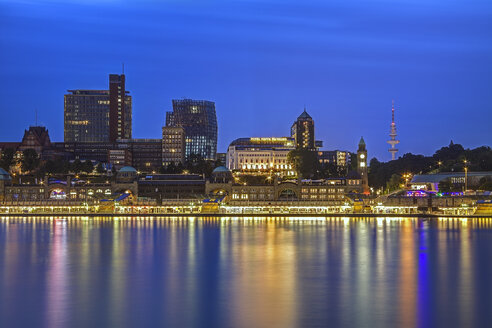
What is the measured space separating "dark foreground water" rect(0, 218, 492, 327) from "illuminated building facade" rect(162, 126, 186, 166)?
348 feet

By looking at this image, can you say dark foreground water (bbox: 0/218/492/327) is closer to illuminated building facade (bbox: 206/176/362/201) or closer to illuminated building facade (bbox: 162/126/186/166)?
illuminated building facade (bbox: 206/176/362/201)

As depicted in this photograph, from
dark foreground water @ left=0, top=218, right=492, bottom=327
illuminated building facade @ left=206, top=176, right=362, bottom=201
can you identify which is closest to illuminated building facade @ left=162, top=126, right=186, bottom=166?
illuminated building facade @ left=206, top=176, right=362, bottom=201

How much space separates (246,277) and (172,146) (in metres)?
145

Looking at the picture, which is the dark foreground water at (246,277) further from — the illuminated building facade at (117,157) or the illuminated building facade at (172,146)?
the illuminated building facade at (172,146)

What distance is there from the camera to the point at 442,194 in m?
123

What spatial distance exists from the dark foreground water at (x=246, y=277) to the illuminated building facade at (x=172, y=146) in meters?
106

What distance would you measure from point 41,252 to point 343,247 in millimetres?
28775

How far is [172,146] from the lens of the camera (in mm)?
196000

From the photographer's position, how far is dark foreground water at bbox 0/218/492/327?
40.4m

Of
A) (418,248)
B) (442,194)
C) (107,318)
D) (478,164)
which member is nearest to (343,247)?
(418,248)

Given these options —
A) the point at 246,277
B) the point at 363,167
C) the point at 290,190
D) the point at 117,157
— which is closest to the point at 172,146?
the point at 117,157

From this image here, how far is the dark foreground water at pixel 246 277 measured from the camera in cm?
4038

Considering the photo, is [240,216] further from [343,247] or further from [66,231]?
[343,247]

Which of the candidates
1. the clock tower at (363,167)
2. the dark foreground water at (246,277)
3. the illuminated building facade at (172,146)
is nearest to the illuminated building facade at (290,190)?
the clock tower at (363,167)
